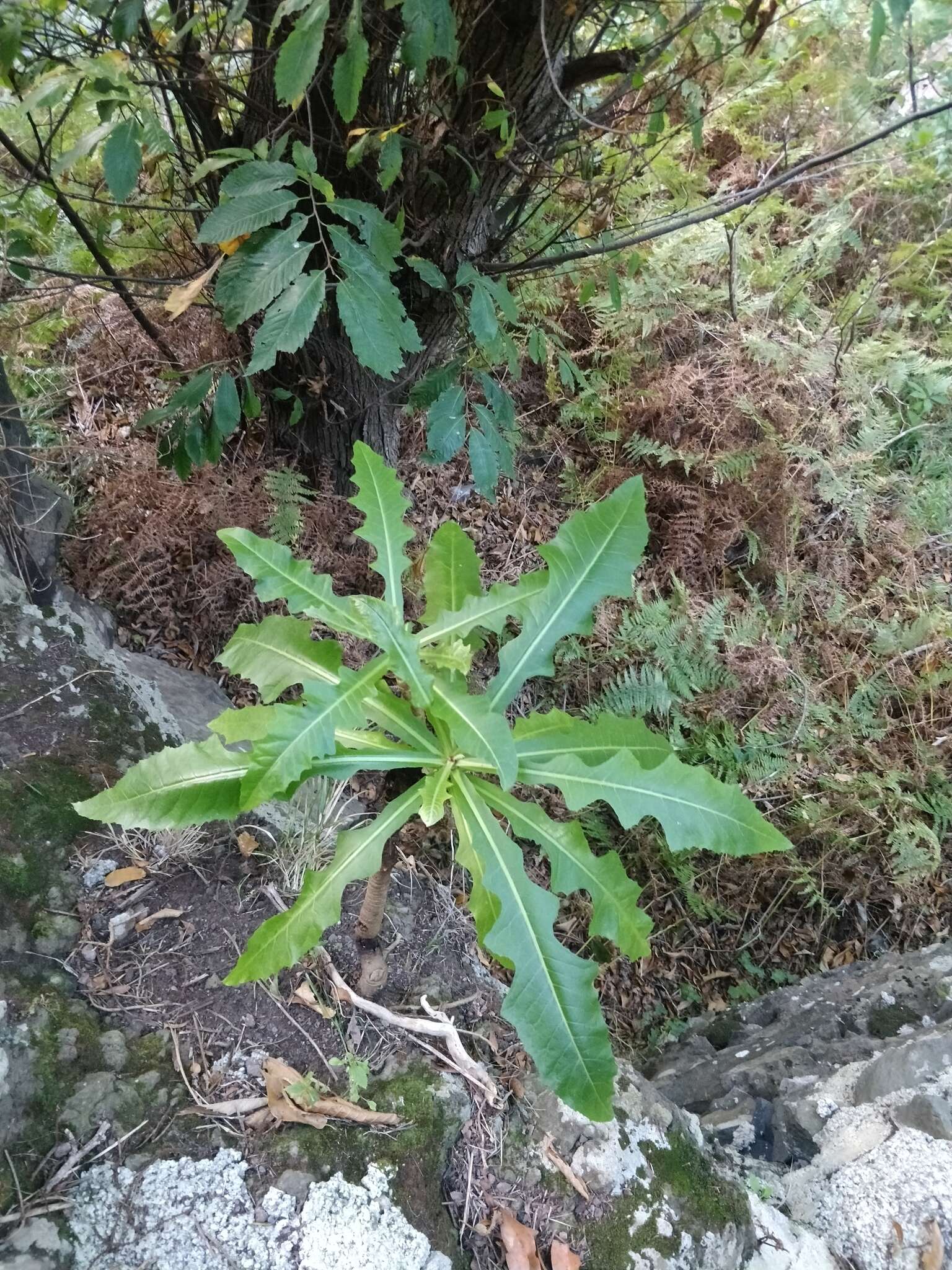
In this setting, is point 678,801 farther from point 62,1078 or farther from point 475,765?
point 62,1078

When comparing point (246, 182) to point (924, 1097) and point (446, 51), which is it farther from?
point (924, 1097)

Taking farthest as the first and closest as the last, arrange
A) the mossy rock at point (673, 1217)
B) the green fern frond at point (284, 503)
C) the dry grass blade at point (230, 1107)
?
the green fern frond at point (284, 503) → the mossy rock at point (673, 1217) → the dry grass blade at point (230, 1107)

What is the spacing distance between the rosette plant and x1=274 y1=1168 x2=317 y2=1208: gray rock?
0.49 m

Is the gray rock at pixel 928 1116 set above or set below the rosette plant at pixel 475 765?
below

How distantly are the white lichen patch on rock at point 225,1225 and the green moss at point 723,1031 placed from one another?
1.88m

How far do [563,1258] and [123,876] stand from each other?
1403 mm

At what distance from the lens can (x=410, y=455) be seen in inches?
143

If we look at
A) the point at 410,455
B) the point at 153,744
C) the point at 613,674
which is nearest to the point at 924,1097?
the point at 613,674

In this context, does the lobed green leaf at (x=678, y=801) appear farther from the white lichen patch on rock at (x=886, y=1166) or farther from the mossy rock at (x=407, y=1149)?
the white lichen patch on rock at (x=886, y=1166)

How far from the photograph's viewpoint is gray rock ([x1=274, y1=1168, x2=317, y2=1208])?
1.60m

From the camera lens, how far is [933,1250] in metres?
1.78

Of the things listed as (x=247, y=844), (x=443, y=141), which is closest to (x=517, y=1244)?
(x=247, y=844)

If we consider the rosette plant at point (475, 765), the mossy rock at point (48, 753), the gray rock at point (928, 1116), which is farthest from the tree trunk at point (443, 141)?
the gray rock at point (928, 1116)

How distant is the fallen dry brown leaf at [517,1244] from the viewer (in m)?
1.69
